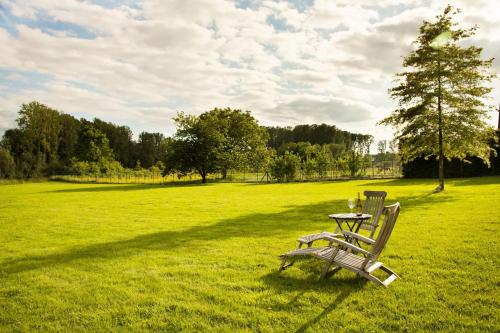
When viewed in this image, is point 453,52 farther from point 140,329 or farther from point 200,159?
point 200,159

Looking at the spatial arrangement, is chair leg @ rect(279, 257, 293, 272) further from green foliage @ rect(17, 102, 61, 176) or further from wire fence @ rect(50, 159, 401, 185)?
green foliage @ rect(17, 102, 61, 176)

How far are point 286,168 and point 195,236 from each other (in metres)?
32.9

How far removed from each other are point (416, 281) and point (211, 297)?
3.57 metres

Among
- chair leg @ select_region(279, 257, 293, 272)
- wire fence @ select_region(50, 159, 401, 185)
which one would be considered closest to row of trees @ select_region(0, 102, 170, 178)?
wire fence @ select_region(50, 159, 401, 185)

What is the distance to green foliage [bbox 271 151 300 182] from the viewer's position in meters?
42.8

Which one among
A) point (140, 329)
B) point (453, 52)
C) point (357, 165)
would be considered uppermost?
point (453, 52)

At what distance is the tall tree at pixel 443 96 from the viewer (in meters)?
22.5

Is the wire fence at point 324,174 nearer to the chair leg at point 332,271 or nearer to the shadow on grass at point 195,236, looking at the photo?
the shadow on grass at point 195,236

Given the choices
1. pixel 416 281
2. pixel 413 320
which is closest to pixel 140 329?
pixel 413 320

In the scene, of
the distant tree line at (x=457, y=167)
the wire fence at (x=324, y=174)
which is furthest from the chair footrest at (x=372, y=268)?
the wire fence at (x=324, y=174)

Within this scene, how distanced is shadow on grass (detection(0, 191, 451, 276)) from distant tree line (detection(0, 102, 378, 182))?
29.5 metres

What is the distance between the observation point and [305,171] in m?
44.6

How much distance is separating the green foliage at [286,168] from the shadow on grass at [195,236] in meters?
27.4

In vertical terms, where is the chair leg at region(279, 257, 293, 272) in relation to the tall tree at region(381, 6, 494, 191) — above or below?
below
